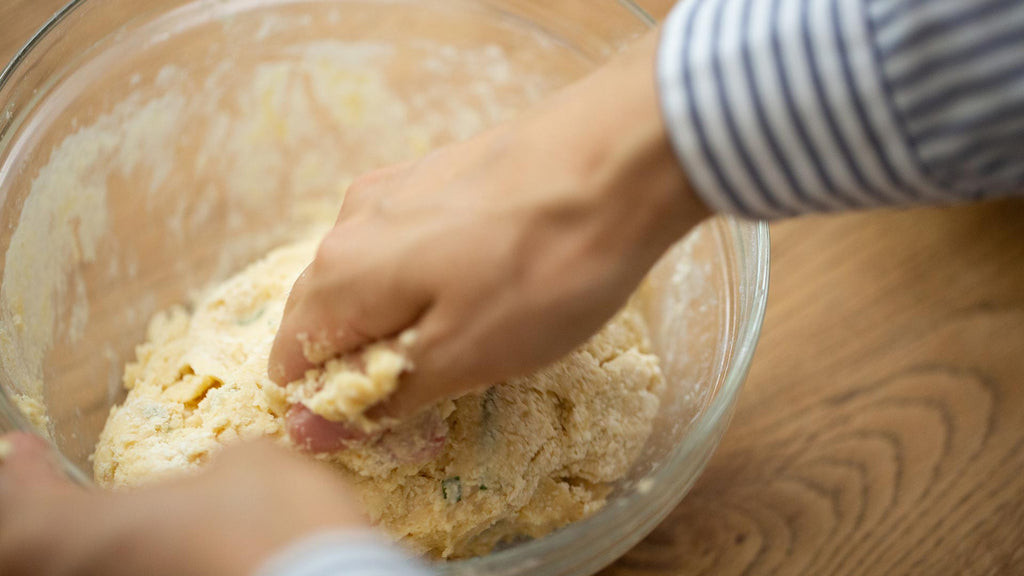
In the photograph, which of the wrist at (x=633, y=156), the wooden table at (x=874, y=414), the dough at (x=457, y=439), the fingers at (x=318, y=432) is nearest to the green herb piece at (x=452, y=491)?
the dough at (x=457, y=439)

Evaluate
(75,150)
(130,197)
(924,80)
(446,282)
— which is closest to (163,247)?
(130,197)

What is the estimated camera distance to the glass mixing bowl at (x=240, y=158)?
96cm

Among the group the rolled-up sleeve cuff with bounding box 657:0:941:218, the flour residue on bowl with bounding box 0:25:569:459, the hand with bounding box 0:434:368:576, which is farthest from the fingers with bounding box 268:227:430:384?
the flour residue on bowl with bounding box 0:25:569:459

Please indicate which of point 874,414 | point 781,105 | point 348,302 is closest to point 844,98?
point 781,105

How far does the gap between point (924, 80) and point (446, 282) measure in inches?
14.6

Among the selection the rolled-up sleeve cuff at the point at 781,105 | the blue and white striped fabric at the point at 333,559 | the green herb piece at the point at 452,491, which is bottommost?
the green herb piece at the point at 452,491

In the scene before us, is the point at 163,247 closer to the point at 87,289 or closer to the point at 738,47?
the point at 87,289

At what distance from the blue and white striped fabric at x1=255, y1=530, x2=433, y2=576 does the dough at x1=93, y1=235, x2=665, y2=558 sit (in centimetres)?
25

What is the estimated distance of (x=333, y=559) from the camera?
0.57m

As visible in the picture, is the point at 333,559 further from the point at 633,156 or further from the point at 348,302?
the point at 633,156

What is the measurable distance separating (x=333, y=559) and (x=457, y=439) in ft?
1.12

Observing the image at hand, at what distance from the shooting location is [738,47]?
0.58 m

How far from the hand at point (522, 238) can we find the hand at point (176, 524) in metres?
0.16

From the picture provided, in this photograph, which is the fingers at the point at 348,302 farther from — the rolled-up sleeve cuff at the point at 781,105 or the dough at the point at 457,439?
the rolled-up sleeve cuff at the point at 781,105
